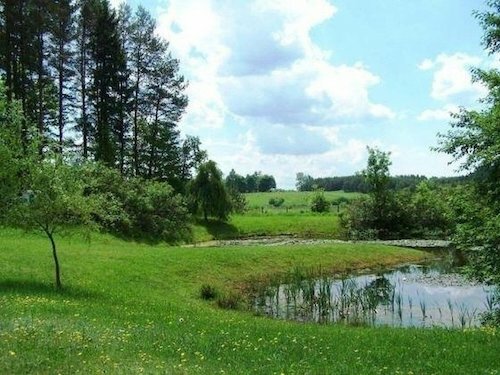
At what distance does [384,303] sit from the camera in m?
26.3

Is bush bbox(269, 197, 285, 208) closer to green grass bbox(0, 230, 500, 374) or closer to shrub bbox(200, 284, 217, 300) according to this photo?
shrub bbox(200, 284, 217, 300)

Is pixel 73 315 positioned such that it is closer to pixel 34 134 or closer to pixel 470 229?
pixel 34 134

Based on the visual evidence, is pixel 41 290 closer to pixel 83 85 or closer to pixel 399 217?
pixel 83 85

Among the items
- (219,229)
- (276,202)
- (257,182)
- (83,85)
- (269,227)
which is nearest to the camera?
(83,85)

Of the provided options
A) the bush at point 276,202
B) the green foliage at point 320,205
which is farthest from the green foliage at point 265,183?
the green foliage at point 320,205

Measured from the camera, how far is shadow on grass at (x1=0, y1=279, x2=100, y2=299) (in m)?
20.3

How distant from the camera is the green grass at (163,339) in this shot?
9234mm

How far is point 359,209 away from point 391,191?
5.17 m

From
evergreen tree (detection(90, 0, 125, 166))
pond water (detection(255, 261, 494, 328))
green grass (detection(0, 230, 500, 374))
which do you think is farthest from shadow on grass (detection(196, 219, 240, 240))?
green grass (detection(0, 230, 500, 374))

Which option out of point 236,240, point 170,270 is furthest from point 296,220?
point 170,270

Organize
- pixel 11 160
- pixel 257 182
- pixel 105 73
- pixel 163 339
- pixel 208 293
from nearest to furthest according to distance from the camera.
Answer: pixel 163 339
pixel 11 160
pixel 208 293
pixel 105 73
pixel 257 182

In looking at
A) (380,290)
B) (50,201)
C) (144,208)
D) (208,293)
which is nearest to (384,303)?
(380,290)

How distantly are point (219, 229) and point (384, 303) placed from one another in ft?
118

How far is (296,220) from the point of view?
227 ft
